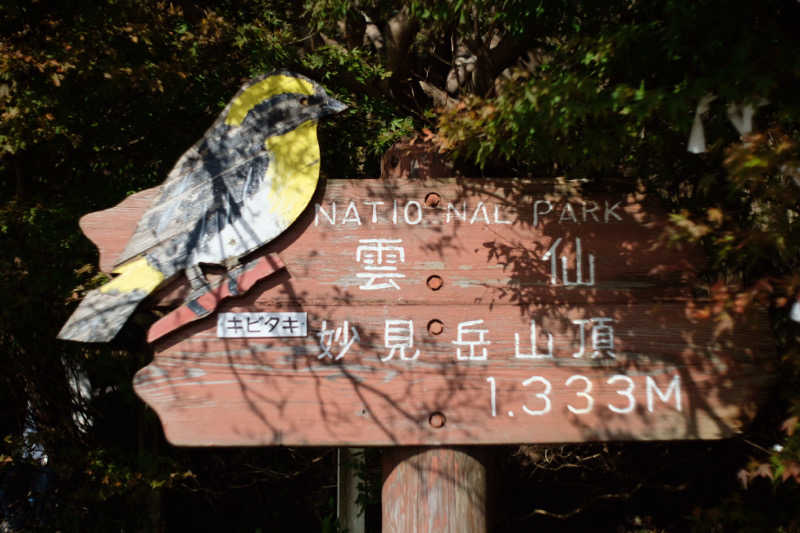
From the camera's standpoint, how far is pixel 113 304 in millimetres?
2375

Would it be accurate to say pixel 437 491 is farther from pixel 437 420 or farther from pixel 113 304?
pixel 113 304

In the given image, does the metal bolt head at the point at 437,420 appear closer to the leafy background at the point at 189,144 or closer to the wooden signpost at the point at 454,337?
the wooden signpost at the point at 454,337

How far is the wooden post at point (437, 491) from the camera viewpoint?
236 centimetres

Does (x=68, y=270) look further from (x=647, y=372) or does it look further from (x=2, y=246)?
(x=647, y=372)

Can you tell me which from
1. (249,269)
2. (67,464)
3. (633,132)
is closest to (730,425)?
(633,132)

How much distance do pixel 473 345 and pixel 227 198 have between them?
1.12m

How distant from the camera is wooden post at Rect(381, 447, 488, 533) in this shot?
2.36 m

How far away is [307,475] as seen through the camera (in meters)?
6.60

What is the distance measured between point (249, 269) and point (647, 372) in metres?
1.56

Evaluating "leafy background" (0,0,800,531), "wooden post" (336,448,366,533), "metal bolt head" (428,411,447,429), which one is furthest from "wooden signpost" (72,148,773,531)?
"wooden post" (336,448,366,533)

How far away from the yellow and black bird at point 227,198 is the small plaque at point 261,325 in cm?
11

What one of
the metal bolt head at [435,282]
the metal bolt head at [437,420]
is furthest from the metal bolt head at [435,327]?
the metal bolt head at [437,420]

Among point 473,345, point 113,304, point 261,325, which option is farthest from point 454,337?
point 113,304

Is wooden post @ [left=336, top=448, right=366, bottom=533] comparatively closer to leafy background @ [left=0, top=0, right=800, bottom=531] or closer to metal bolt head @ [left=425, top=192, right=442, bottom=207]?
leafy background @ [left=0, top=0, right=800, bottom=531]
